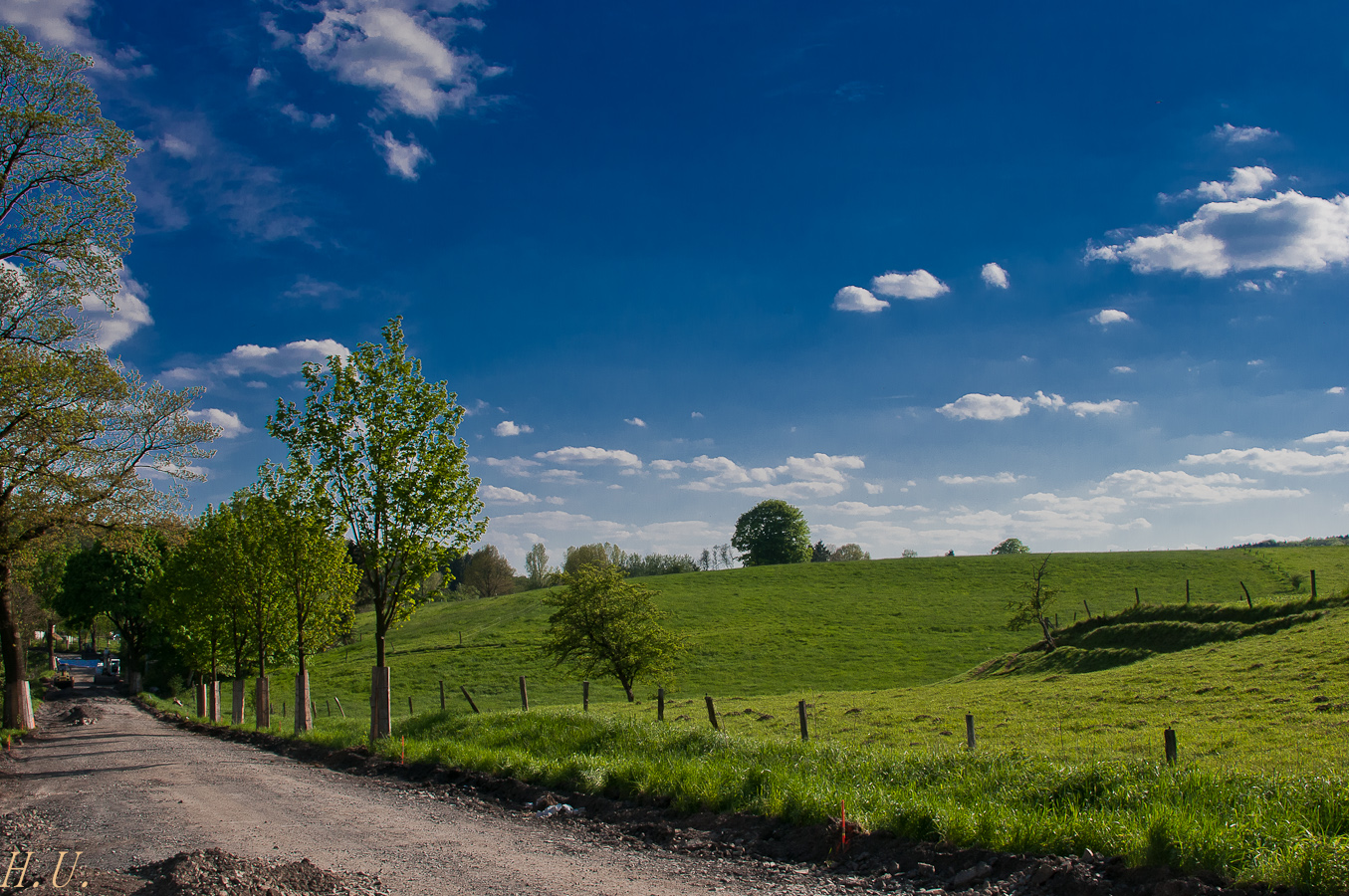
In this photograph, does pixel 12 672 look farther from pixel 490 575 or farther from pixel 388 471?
pixel 490 575

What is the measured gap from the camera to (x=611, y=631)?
42406 mm

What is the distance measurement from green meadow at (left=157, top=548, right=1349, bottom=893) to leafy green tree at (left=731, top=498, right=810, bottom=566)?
1292 inches

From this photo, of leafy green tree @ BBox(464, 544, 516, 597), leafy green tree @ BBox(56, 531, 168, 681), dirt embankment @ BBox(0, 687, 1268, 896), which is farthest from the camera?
leafy green tree @ BBox(464, 544, 516, 597)

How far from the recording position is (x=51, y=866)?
7.52 metres

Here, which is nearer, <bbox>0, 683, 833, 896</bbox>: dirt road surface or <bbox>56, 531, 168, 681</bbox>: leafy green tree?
<bbox>0, 683, 833, 896</bbox>: dirt road surface

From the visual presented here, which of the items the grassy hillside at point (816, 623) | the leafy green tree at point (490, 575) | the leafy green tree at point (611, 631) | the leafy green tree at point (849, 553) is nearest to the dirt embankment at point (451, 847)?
the leafy green tree at point (611, 631)

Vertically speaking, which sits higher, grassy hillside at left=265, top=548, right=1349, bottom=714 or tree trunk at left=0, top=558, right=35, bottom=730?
tree trunk at left=0, top=558, right=35, bottom=730

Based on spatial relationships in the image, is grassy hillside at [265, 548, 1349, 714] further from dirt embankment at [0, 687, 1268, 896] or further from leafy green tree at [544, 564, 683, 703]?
dirt embankment at [0, 687, 1268, 896]

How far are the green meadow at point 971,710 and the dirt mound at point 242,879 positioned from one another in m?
4.38

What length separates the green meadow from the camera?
7.25 meters

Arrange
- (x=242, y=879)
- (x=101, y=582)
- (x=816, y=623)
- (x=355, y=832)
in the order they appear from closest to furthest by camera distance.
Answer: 1. (x=242, y=879)
2. (x=355, y=832)
3. (x=101, y=582)
4. (x=816, y=623)

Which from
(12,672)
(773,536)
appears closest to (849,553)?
(773,536)

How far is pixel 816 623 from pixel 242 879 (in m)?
67.7

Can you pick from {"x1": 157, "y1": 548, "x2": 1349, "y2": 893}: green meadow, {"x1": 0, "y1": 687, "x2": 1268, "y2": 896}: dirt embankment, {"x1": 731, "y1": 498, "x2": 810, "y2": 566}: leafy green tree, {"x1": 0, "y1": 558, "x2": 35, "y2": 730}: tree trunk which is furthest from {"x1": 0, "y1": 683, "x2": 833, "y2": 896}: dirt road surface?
{"x1": 731, "y1": 498, "x2": 810, "y2": 566}: leafy green tree
